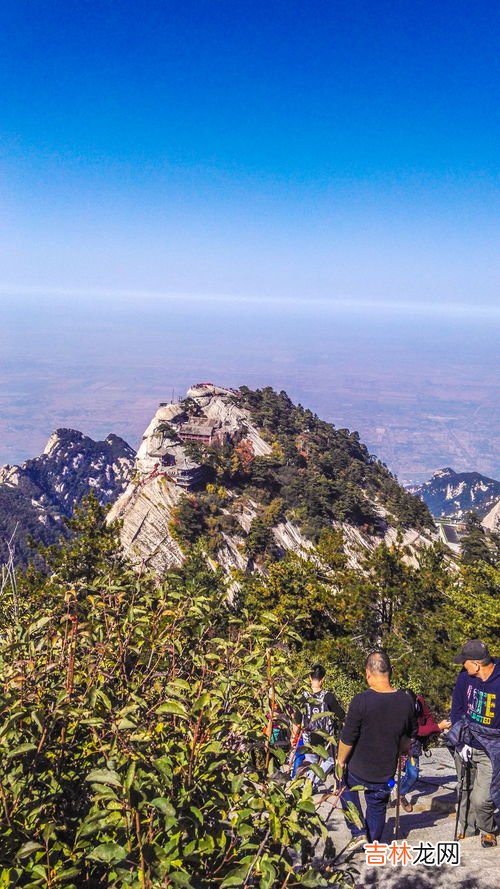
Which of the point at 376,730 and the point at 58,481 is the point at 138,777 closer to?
the point at 376,730

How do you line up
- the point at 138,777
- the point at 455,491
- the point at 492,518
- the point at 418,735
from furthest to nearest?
the point at 455,491
the point at 492,518
the point at 418,735
the point at 138,777

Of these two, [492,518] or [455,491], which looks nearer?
[492,518]

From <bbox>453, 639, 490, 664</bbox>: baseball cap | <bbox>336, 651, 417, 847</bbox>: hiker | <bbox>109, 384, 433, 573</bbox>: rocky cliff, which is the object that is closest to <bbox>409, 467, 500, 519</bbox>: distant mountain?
<bbox>109, 384, 433, 573</bbox>: rocky cliff

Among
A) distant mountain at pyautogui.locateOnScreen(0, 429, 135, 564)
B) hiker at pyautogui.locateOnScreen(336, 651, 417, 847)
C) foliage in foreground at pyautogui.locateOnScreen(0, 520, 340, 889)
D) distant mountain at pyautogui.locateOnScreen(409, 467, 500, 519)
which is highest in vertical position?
foliage in foreground at pyautogui.locateOnScreen(0, 520, 340, 889)

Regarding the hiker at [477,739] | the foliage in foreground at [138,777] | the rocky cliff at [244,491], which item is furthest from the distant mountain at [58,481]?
the foliage in foreground at [138,777]

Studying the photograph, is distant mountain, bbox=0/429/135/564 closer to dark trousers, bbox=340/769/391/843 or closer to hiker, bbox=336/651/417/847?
dark trousers, bbox=340/769/391/843

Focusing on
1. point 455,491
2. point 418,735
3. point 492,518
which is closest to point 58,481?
point 492,518
